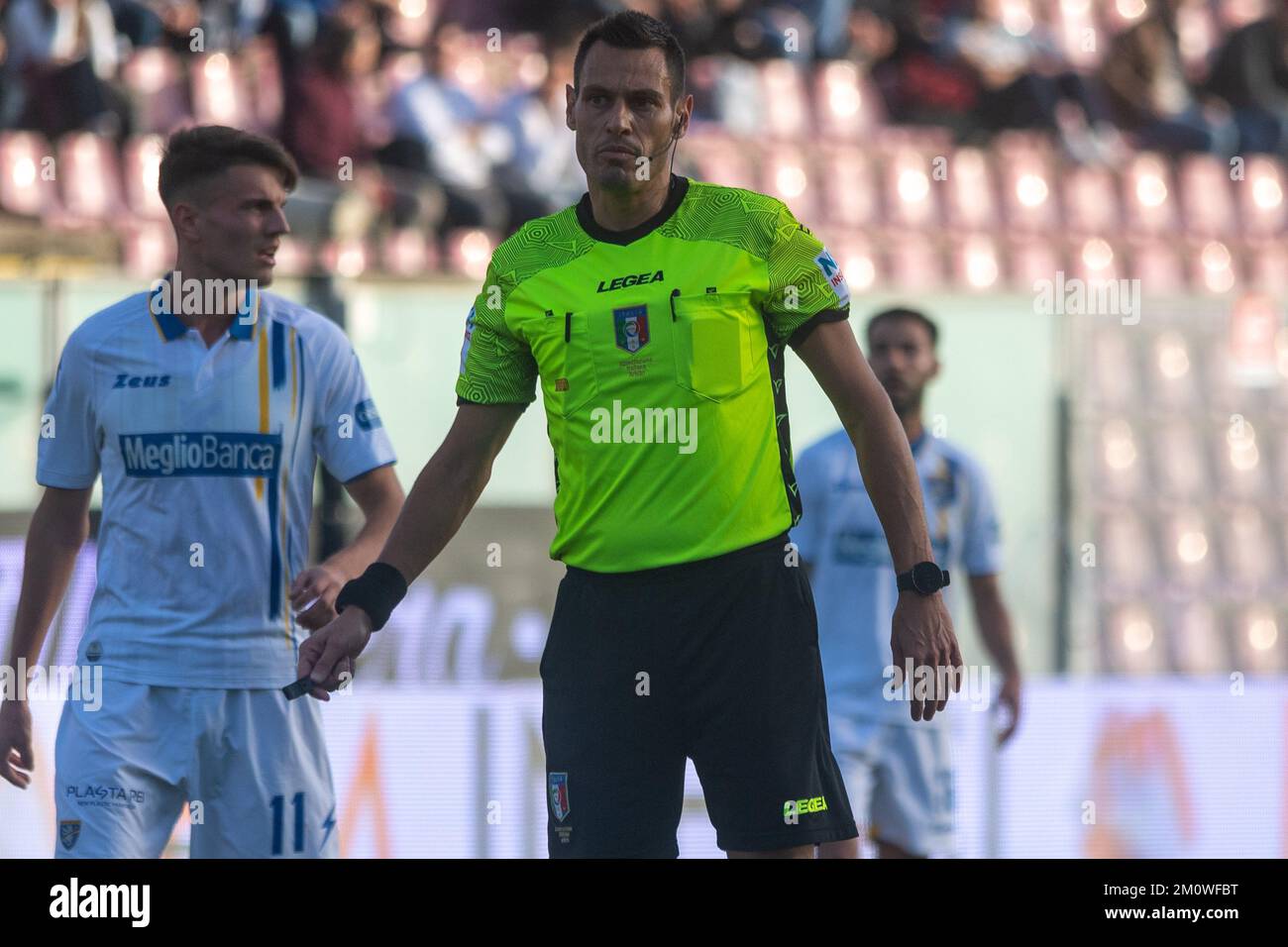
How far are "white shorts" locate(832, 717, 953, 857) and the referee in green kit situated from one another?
2166 mm

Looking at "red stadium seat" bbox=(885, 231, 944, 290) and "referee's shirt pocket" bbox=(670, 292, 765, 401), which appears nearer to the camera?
"referee's shirt pocket" bbox=(670, 292, 765, 401)

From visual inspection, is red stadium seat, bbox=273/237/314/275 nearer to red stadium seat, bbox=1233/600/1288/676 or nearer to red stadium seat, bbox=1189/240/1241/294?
red stadium seat, bbox=1233/600/1288/676

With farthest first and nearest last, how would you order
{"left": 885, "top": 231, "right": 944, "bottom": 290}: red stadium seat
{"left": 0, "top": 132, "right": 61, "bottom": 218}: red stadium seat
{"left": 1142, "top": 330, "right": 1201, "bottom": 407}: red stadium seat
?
1. {"left": 885, "top": 231, "right": 944, "bottom": 290}: red stadium seat
2. {"left": 0, "top": 132, "right": 61, "bottom": 218}: red stadium seat
3. {"left": 1142, "top": 330, "right": 1201, "bottom": 407}: red stadium seat

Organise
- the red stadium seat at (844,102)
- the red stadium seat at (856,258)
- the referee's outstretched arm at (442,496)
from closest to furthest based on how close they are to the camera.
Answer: the referee's outstretched arm at (442,496) → the red stadium seat at (856,258) → the red stadium seat at (844,102)

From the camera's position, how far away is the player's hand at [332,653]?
315 centimetres

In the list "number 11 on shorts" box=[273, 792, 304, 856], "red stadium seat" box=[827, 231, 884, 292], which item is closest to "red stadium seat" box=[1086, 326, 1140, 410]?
"red stadium seat" box=[827, 231, 884, 292]

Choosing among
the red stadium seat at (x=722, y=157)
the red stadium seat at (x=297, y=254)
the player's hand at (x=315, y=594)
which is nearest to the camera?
the player's hand at (x=315, y=594)

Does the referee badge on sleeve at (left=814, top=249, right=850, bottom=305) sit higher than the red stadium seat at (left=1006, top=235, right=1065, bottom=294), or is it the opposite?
the red stadium seat at (left=1006, top=235, right=1065, bottom=294)

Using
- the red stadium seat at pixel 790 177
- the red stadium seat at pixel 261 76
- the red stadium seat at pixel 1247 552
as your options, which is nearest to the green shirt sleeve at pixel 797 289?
the red stadium seat at pixel 1247 552

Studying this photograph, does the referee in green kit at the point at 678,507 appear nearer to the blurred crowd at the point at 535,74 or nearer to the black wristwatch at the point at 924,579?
the black wristwatch at the point at 924,579

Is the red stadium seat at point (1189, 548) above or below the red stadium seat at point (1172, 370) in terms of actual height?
below

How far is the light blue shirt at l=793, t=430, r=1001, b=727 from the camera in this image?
5.37m

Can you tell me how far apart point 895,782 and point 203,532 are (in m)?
2.48
